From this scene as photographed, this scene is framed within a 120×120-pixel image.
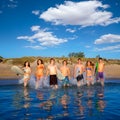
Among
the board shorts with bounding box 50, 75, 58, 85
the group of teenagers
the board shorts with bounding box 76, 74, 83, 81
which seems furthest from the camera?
the board shorts with bounding box 76, 74, 83, 81

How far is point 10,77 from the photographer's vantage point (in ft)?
86.3

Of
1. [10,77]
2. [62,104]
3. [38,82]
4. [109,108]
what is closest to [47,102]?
[62,104]

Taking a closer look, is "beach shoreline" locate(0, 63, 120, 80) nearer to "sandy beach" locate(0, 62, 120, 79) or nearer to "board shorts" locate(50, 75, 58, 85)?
"sandy beach" locate(0, 62, 120, 79)

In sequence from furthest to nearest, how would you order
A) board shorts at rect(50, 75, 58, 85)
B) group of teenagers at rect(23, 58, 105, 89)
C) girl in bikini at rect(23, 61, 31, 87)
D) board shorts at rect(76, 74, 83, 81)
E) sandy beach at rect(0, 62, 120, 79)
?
sandy beach at rect(0, 62, 120, 79) < board shorts at rect(76, 74, 83, 81) < girl in bikini at rect(23, 61, 31, 87) < group of teenagers at rect(23, 58, 105, 89) < board shorts at rect(50, 75, 58, 85)

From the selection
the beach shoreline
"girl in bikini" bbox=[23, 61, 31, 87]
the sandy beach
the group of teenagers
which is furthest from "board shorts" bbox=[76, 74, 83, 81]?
the sandy beach

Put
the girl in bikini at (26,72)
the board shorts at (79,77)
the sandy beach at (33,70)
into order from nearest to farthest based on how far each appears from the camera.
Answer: the girl in bikini at (26,72) → the board shorts at (79,77) → the sandy beach at (33,70)

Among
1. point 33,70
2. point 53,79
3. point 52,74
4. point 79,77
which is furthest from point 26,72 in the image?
point 33,70

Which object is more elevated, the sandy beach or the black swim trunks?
the sandy beach

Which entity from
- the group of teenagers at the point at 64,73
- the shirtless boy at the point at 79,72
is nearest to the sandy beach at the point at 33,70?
the group of teenagers at the point at 64,73

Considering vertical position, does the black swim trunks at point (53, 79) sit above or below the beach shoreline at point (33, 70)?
below

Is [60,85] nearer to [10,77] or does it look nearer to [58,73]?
[58,73]

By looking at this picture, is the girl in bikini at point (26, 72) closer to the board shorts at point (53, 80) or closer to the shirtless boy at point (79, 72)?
the board shorts at point (53, 80)

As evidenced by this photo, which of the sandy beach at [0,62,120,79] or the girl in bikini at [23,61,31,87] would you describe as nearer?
the girl in bikini at [23,61,31,87]

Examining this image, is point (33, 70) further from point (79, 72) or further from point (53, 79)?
point (53, 79)
